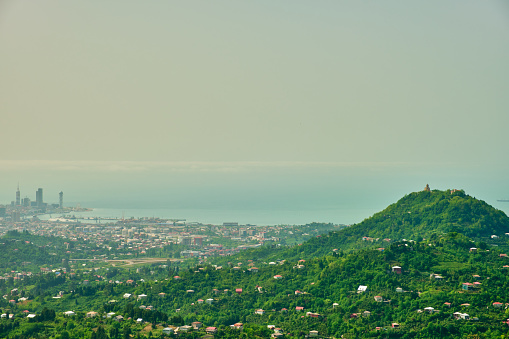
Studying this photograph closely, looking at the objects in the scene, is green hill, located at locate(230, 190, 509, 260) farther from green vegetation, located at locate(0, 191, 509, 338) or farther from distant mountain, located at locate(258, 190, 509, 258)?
green vegetation, located at locate(0, 191, 509, 338)

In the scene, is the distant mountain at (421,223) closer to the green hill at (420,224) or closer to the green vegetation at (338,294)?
the green hill at (420,224)

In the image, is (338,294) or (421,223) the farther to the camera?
(421,223)

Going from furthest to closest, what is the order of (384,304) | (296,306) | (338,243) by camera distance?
1. (338,243)
2. (296,306)
3. (384,304)

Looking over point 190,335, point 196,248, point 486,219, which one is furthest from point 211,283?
point 196,248

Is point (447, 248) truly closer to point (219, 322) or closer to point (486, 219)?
point (486, 219)

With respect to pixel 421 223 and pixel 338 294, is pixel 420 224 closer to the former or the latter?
pixel 421 223

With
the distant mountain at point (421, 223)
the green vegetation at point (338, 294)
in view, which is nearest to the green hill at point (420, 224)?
the distant mountain at point (421, 223)

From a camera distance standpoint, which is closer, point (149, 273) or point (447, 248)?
point (447, 248)

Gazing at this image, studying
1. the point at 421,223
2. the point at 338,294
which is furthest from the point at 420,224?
the point at 338,294
